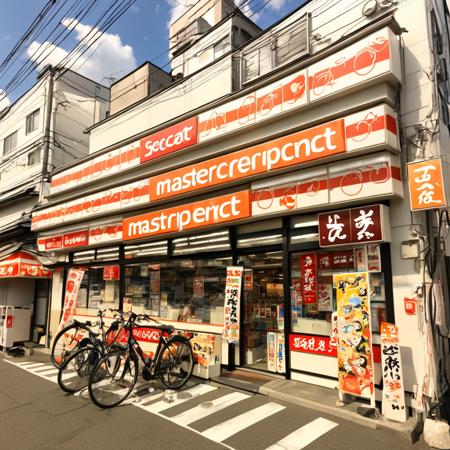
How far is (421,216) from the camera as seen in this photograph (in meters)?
6.29

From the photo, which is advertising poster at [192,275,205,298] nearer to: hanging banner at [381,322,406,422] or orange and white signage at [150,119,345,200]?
orange and white signage at [150,119,345,200]

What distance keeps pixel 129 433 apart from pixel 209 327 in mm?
3937

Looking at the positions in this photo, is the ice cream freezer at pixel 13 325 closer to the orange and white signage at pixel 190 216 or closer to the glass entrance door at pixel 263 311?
the orange and white signage at pixel 190 216

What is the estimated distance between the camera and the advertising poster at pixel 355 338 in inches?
229

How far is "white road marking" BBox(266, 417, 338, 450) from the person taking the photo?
4.90 meters

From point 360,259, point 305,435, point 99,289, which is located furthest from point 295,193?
point 99,289

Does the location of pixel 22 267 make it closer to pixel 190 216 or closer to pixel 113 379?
→ pixel 190 216

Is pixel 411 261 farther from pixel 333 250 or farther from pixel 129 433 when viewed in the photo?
pixel 129 433

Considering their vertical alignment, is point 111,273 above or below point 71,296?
above

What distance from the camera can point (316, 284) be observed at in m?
7.46

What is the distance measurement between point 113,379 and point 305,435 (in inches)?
143

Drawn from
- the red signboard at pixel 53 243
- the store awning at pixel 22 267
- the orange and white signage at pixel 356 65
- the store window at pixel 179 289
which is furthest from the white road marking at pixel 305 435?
the store awning at pixel 22 267

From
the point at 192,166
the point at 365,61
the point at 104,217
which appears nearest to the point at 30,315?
the point at 104,217

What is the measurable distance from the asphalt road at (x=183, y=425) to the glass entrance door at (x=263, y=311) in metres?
1.50
